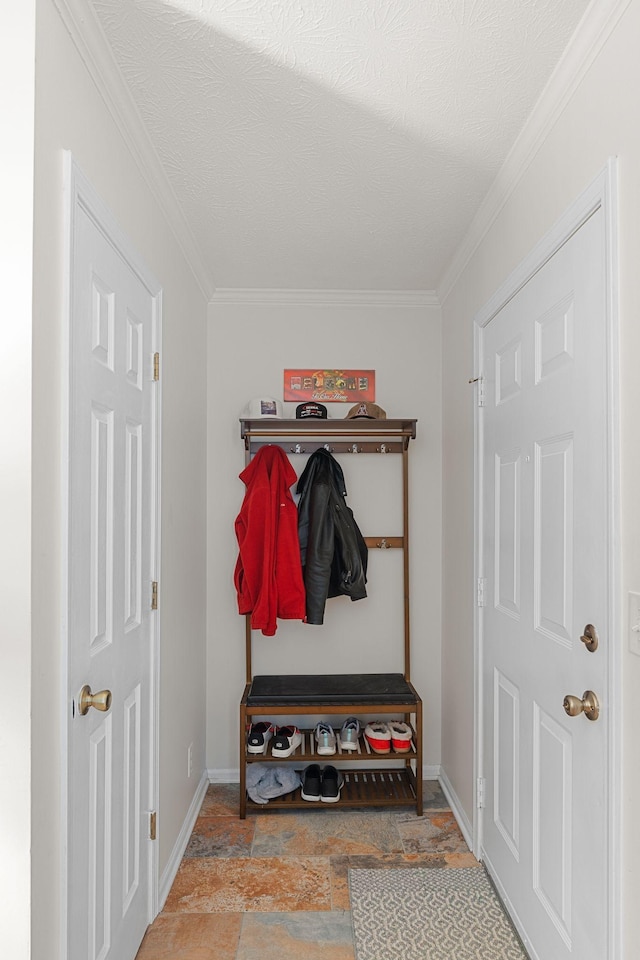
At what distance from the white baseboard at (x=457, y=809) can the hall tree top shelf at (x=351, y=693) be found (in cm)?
16

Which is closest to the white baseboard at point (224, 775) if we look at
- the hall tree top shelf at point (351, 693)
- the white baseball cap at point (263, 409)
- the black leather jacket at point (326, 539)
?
the hall tree top shelf at point (351, 693)

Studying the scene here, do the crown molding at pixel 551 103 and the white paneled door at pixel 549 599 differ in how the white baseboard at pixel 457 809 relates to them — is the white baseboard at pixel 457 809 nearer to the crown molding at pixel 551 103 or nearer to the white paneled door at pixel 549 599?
the white paneled door at pixel 549 599

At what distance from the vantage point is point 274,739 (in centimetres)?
295

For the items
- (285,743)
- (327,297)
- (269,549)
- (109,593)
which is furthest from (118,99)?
(285,743)

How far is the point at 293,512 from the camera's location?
301 cm

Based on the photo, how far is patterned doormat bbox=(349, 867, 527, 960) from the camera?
1979 millimetres

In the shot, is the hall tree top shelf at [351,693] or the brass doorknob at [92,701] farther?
the hall tree top shelf at [351,693]

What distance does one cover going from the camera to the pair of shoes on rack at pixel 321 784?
288 centimetres

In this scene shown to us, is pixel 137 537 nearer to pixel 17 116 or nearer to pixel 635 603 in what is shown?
pixel 17 116

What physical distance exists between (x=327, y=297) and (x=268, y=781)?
2450 millimetres

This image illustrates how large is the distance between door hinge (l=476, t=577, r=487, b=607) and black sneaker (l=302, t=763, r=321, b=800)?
1.21 meters

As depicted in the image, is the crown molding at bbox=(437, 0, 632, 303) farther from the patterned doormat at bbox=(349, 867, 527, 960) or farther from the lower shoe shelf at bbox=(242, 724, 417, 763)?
the patterned doormat at bbox=(349, 867, 527, 960)

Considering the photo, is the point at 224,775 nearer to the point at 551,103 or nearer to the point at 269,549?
the point at 269,549

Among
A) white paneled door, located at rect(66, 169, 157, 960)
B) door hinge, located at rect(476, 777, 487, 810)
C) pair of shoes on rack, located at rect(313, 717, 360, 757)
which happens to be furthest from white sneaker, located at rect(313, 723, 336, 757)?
white paneled door, located at rect(66, 169, 157, 960)
